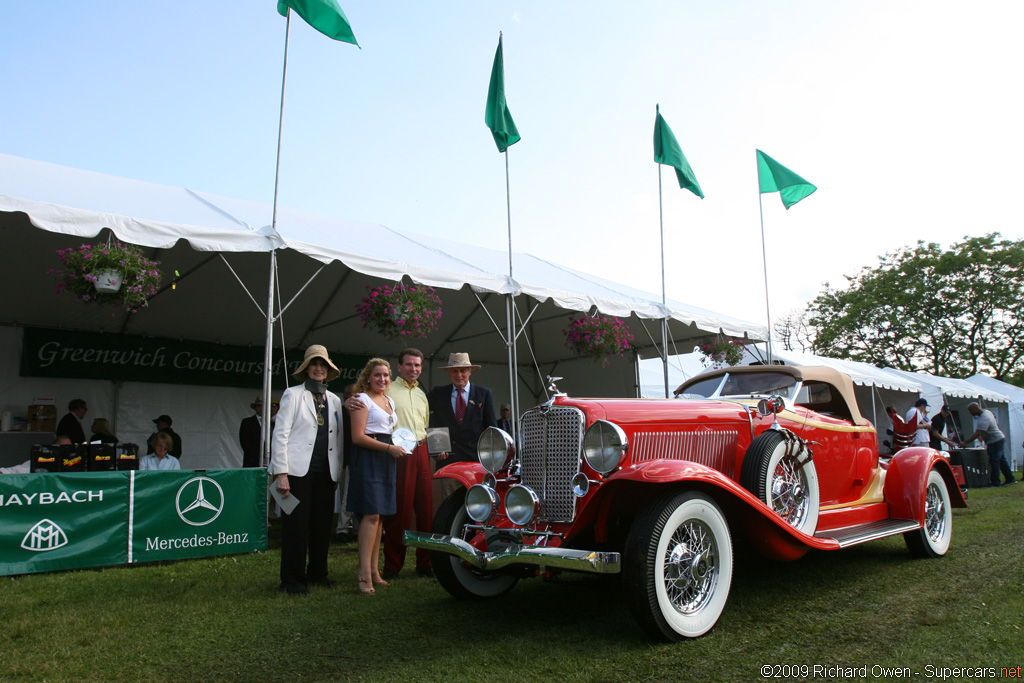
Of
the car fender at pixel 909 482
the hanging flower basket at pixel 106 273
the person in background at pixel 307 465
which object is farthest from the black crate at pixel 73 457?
the car fender at pixel 909 482

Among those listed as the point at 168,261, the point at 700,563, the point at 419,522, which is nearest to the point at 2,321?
the point at 168,261

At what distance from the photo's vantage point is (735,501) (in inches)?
136

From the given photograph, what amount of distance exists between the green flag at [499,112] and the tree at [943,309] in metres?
26.0

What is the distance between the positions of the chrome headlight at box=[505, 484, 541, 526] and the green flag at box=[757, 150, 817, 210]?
9.60 metres

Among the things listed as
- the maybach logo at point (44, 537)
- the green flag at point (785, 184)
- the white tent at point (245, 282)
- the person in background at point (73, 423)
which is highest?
the green flag at point (785, 184)

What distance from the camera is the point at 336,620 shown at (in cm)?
361

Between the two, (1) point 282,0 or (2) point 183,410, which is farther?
(2) point 183,410

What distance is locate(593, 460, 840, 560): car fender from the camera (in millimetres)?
3057

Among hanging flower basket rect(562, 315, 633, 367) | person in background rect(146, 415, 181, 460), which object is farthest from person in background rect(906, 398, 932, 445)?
person in background rect(146, 415, 181, 460)

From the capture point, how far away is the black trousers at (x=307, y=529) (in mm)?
4332

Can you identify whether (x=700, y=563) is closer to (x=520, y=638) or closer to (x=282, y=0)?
(x=520, y=638)

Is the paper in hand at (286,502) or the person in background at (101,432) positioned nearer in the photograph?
the paper in hand at (286,502)

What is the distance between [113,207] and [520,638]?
5.30m

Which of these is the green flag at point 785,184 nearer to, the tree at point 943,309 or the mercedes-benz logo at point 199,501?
the mercedes-benz logo at point 199,501
